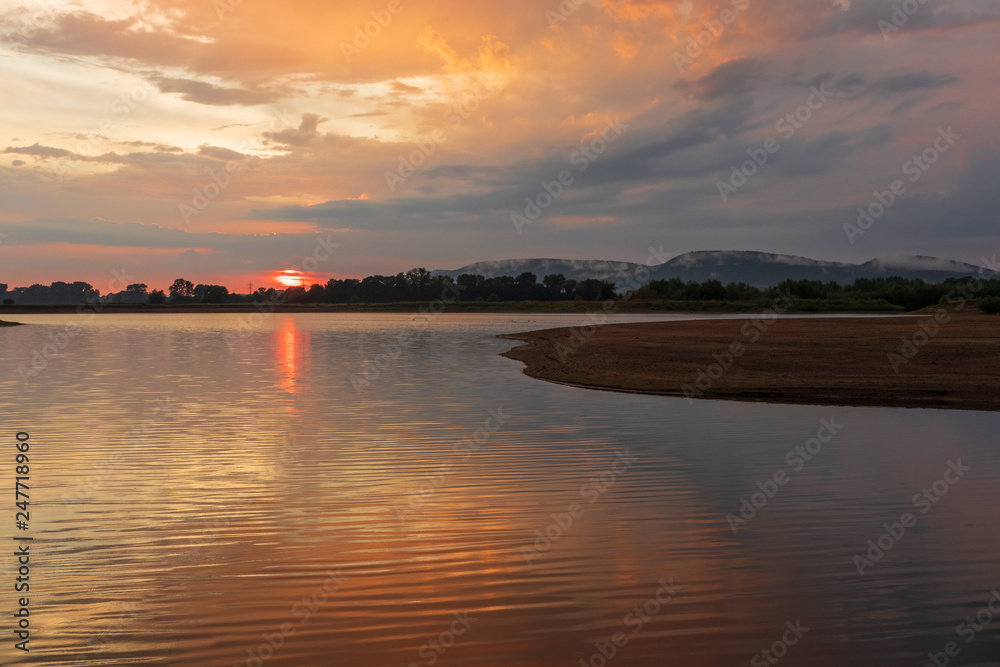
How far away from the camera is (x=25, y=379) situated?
32.6 m

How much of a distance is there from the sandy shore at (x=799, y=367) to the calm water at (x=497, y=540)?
187 inches

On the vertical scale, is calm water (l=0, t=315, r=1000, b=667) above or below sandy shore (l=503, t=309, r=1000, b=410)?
below

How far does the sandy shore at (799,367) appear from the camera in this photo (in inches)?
1077

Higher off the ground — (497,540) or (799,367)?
(799,367)

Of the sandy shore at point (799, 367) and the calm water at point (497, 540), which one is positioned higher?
the sandy shore at point (799, 367)

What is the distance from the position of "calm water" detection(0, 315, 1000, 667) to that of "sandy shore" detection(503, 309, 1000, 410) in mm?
4762

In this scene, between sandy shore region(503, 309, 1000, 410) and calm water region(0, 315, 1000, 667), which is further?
sandy shore region(503, 309, 1000, 410)

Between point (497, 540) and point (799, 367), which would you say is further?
point (799, 367)

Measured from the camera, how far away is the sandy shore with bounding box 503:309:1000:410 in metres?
27.3

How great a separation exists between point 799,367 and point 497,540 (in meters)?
29.0

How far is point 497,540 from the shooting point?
1081 centimetres

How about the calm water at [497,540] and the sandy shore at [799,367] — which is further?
the sandy shore at [799,367]

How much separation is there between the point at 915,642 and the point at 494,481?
26.9ft

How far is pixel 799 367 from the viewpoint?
3591 cm
